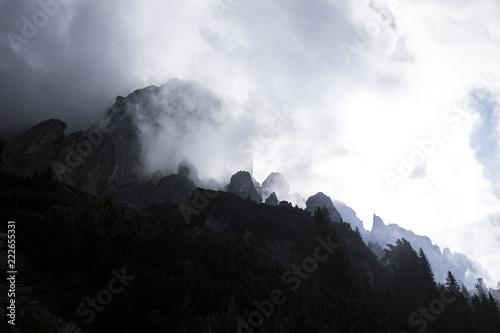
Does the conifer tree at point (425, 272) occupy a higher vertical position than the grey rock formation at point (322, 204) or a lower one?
lower

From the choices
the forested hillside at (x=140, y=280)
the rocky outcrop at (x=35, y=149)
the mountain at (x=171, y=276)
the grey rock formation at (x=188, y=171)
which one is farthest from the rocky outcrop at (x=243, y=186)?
the forested hillside at (x=140, y=280)

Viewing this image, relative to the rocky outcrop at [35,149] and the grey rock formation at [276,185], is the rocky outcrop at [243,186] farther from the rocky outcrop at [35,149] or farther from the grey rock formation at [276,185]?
the grey rock formation at [276,185]

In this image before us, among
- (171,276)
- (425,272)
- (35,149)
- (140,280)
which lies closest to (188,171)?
(35,149)

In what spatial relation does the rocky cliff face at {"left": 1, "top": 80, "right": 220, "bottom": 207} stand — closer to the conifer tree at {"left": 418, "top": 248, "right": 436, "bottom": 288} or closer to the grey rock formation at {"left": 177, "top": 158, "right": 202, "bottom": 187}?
the grey rock formation at {"left": 177, "top": 158, "right": 202, "bottom": 187}

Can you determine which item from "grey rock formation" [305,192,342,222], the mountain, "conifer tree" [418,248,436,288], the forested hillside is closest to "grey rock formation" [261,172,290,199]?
"grey rock formation" [305,192,342,222]

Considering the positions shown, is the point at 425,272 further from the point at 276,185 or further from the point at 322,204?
the point at 276,185

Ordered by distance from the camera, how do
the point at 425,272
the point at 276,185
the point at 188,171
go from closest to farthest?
the point at 425,272 < the point at 188,171 < the point at 276,185

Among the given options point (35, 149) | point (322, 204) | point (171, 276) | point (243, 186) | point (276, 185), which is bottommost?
point (171, 276)

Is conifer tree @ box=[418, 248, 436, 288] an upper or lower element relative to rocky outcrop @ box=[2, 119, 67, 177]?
lower

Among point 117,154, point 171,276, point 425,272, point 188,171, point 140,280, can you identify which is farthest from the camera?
point 188,171

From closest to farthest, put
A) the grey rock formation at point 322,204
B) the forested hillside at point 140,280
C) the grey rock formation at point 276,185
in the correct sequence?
the forested hillside at point 140,280, the grey rock formation at point 322,204, the grey rock formation at point 276,185

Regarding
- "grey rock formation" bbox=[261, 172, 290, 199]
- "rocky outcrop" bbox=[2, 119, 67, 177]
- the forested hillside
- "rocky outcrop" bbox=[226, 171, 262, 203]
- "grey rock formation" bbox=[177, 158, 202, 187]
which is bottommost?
the forested hillside

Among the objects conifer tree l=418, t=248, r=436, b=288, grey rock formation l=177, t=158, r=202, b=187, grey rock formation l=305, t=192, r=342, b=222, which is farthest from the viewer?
grey rock formation l=177, t=158, r=202, b=187

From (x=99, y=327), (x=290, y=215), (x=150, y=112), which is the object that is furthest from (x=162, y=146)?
(x=99, y=327)
